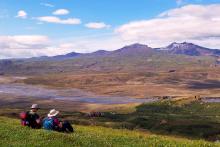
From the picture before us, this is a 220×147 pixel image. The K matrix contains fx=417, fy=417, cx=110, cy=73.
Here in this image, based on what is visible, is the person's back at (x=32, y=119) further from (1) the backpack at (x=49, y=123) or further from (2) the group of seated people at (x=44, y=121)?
(1) the backpack at (x=49, y=123)

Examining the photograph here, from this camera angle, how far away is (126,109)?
15788 cm

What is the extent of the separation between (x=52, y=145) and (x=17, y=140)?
98.3 inches

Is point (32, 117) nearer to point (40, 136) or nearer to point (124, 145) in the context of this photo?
point (40, 136)

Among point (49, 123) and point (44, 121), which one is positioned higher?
point (44, 121)

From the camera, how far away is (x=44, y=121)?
99.9ft

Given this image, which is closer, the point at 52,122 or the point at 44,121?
the point at 52,122

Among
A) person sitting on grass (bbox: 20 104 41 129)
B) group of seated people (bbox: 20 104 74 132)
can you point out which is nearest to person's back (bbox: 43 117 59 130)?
group of seated people (bbox: 20 104 74 132)

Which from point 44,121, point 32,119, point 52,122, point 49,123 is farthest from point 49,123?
point 32,119

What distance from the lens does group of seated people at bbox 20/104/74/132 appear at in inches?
1190

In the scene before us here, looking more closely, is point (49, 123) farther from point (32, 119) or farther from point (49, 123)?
point (32, 119)

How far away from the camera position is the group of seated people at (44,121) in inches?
1190

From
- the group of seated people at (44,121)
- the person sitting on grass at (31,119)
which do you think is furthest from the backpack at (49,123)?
the person sitting on grass at (31,119)

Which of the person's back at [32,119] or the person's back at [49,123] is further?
the person's back at [32,119]

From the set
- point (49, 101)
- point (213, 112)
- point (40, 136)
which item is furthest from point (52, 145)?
point (49, 101)
